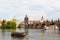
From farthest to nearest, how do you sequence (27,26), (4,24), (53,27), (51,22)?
(27,26) → (51,22) → (4,24) → (53,27)

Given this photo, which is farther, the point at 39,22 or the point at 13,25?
the point at 39,22

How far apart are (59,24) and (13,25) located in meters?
24.0

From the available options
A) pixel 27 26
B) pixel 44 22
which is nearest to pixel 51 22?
pixel 44 22

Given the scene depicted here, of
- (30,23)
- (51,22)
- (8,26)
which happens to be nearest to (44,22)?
(51,22)

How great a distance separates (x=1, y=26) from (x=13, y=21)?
6.88 m

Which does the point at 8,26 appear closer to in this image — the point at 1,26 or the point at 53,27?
the point at 1,26

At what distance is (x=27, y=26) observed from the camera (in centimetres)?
14762

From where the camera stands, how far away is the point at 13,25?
128 metres

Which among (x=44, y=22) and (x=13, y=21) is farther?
(x=44, y=22)

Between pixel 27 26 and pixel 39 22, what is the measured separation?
25.0 feet

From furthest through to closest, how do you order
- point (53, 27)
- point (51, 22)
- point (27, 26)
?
point (27, 26) → point (51, 22) → point (53, 27)

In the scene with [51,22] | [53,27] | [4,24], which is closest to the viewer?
[53,27]

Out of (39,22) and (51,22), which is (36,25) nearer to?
(39,22)

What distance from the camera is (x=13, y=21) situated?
428ft
